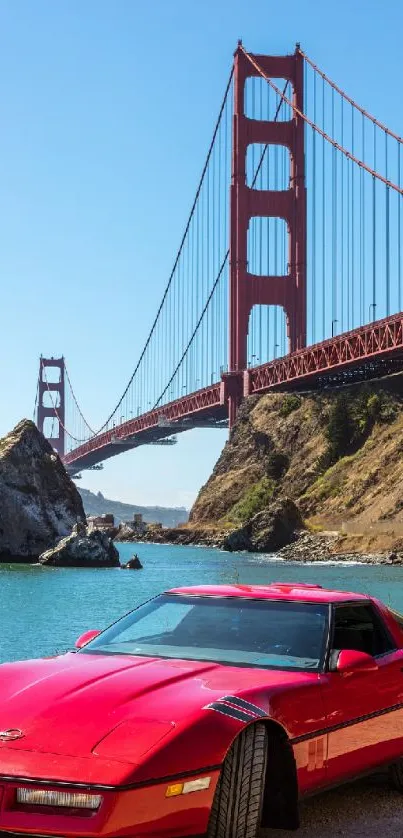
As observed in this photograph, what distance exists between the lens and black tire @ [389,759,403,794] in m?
6.78

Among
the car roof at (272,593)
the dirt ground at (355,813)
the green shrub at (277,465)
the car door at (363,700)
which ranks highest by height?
the green shrub at (277,465)

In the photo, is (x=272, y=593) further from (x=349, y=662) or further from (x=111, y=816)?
(x=111, y=816)

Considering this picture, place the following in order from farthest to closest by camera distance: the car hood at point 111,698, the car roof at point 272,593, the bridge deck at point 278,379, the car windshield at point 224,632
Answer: the bridge deck at point 278,379, the car roof at point 272,593, the car windshield at point 224,632, the car hood at point 111,698

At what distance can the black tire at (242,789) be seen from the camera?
16.7 feet

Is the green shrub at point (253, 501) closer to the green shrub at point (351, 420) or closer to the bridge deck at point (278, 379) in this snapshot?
the green shrub at point (351, 420)

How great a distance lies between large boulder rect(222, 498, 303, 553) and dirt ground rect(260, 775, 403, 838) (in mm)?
71299

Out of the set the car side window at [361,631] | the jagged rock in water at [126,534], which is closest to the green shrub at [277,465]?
the jagged rock in water at [126,534]

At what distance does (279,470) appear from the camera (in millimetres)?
96062

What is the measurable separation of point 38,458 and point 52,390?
362 feet

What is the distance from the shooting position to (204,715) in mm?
5156

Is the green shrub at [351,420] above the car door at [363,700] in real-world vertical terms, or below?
above

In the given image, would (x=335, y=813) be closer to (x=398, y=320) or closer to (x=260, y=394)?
(x=398, y=320)

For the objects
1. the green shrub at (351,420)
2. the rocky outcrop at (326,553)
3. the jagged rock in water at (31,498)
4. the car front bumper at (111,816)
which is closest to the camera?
the car front bumper at (111,816)

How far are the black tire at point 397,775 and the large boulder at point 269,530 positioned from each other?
71.3 meters
